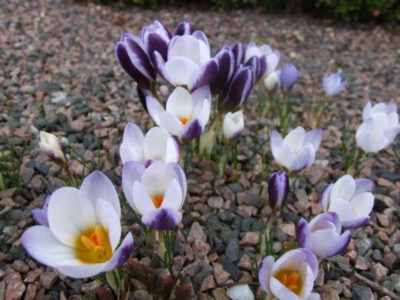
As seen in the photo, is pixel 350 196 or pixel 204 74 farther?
pixel 204 74

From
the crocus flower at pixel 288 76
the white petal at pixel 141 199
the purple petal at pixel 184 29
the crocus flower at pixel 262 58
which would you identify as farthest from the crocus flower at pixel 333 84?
the white petal at pixel 141 199

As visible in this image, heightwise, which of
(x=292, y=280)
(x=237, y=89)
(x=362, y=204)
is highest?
(x=237, y=89)

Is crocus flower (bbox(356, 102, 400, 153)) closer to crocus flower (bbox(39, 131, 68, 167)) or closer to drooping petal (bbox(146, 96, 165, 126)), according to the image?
drooping petal (bbox(146, 96, 165, 126))

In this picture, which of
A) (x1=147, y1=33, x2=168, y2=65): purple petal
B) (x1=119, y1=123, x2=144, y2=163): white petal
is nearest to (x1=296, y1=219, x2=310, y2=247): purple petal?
(x1=119, y1=123, x2=144, y2=163): white petal

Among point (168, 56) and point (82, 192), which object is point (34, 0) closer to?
point (168, 56)

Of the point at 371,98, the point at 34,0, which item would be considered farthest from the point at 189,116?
the point at 34,0

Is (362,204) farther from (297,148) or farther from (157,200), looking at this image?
(157,200)

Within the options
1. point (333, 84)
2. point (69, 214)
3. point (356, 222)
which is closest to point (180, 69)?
point (69, 214)
